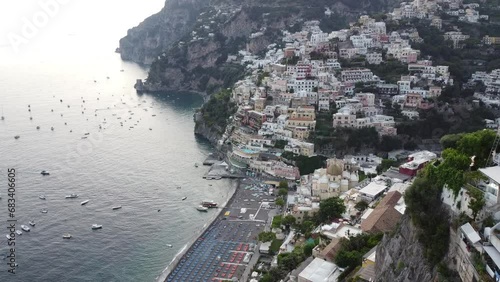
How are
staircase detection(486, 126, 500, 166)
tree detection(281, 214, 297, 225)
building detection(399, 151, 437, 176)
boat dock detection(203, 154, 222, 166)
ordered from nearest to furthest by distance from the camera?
staircase detection(486, 126, 500, 166), tree detection(281, 214, 297, 225), building detection(399, 151, 437, 176), boat dock detection(203, 154, 222, 166)

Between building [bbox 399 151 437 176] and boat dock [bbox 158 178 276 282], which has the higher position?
building [bbox 399 151 437 176]

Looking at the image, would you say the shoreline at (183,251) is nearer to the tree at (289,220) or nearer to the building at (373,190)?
the tree at (289,220)

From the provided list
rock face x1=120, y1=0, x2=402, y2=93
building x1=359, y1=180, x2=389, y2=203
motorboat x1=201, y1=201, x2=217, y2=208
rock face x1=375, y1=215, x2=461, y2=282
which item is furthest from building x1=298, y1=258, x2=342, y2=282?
rock face x1=120, y1=0, x2=402, y2=93

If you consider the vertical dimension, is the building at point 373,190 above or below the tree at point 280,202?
above

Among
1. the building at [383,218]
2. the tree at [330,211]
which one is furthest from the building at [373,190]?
the building at [383,218]

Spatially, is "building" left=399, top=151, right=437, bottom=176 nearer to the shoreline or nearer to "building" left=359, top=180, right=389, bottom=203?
"building" left=359, top=180, right=389, bottom=203

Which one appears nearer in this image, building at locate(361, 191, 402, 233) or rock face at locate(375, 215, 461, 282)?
rock face at locate(375, 215, 461, 282)

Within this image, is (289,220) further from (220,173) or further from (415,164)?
(220,173)

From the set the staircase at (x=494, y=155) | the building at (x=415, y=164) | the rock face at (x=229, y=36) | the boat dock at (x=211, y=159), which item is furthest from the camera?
the rock face at (x=229, y=36)
